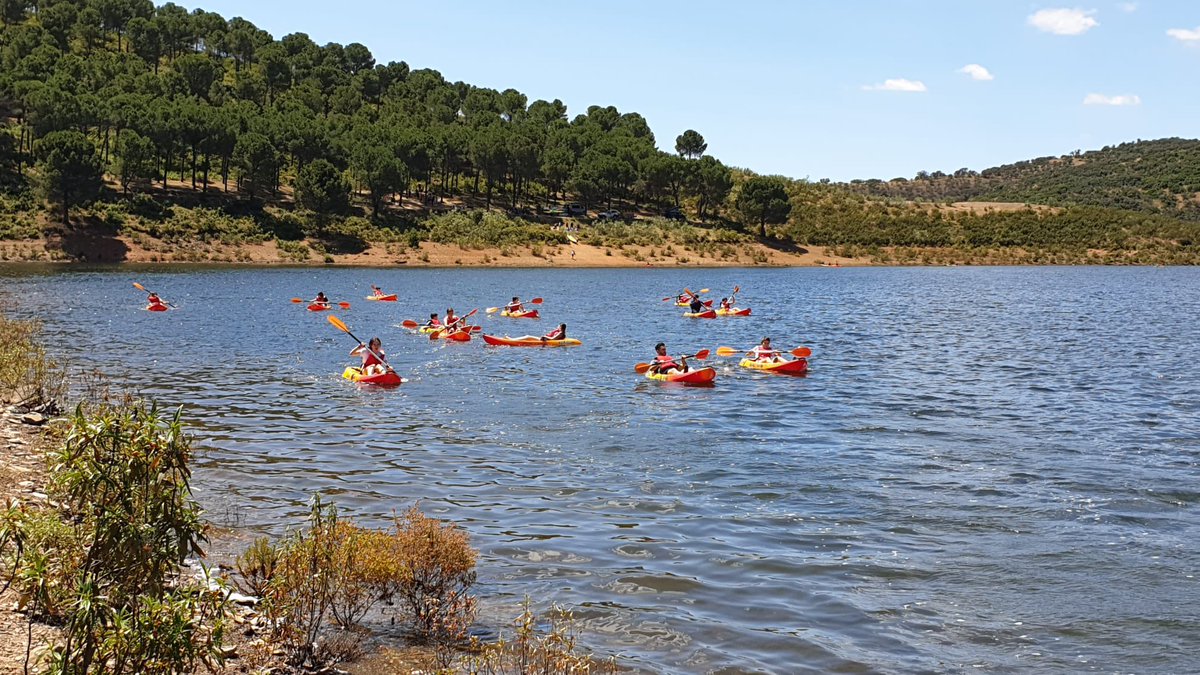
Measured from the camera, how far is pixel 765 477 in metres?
17.6

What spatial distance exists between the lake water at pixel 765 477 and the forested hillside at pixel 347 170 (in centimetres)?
5095

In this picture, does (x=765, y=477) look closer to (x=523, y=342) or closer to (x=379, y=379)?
(x=379, y=379)

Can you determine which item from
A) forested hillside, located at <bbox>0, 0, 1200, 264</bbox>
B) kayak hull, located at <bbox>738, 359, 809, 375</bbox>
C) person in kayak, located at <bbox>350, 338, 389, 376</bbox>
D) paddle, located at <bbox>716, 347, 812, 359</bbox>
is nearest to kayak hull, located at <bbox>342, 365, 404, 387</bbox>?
person in kayak, located at <bbox>350, 338, 389, 376</bbox>

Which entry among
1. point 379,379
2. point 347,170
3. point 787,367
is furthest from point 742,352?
point 347,170

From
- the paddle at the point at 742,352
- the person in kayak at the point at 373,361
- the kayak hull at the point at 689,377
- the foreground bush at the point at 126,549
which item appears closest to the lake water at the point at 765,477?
the paddle at the point at 742,352

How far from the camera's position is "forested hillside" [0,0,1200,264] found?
9019 cm

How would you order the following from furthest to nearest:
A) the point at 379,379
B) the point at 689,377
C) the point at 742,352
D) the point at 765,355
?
the point at 742,352 → the point at 765,355 → the point at 689,377 → the point at 379,379

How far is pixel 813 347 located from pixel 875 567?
2742cm

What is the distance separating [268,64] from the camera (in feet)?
470

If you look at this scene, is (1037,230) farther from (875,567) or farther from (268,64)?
(875,567)

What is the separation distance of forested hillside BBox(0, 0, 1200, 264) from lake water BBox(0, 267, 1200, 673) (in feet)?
167

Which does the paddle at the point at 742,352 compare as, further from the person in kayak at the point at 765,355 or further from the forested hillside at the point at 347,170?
the forested hillside at the point at 347,170

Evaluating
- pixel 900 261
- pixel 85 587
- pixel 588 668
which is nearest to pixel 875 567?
pixel 588 668

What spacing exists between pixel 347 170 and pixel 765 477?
99.3 m
